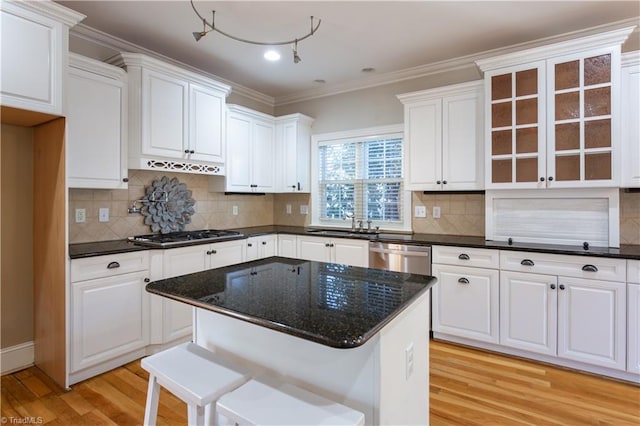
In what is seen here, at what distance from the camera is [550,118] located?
2799 millimetres

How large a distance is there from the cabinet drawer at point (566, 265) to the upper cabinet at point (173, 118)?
2.92m

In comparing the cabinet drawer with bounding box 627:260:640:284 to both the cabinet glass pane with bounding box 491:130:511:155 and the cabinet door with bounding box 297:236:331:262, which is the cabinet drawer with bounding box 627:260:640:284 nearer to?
the cabinet glass pane with bounding box 491:130:511:155

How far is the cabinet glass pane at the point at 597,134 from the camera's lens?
261 cm

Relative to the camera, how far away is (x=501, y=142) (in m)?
3.01

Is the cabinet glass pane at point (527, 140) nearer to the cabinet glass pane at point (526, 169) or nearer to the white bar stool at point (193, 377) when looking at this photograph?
the cabinet glass pane at point (526, 169)

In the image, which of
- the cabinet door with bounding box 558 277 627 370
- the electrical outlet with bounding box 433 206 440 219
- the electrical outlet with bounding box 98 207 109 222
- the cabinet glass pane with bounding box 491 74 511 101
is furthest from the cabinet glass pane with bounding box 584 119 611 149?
the electrical outlet with bounding box 98 207 109 222

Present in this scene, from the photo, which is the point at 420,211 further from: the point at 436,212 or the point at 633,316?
the point at 633,316

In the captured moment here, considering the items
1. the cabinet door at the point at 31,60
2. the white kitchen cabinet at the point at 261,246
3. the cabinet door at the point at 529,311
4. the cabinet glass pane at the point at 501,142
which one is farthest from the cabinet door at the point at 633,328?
the cabinet door at the point at 31,60

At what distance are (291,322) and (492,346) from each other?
2478 millimetres

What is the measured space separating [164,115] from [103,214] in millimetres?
1026

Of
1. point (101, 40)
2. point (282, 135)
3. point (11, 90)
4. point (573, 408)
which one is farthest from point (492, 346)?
point (101, 40)

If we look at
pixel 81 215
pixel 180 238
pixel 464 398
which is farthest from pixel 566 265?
pixel 81 215

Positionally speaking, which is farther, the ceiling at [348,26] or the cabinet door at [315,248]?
the cabinet door at [315,248]

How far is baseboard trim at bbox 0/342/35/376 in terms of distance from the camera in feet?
8.33
